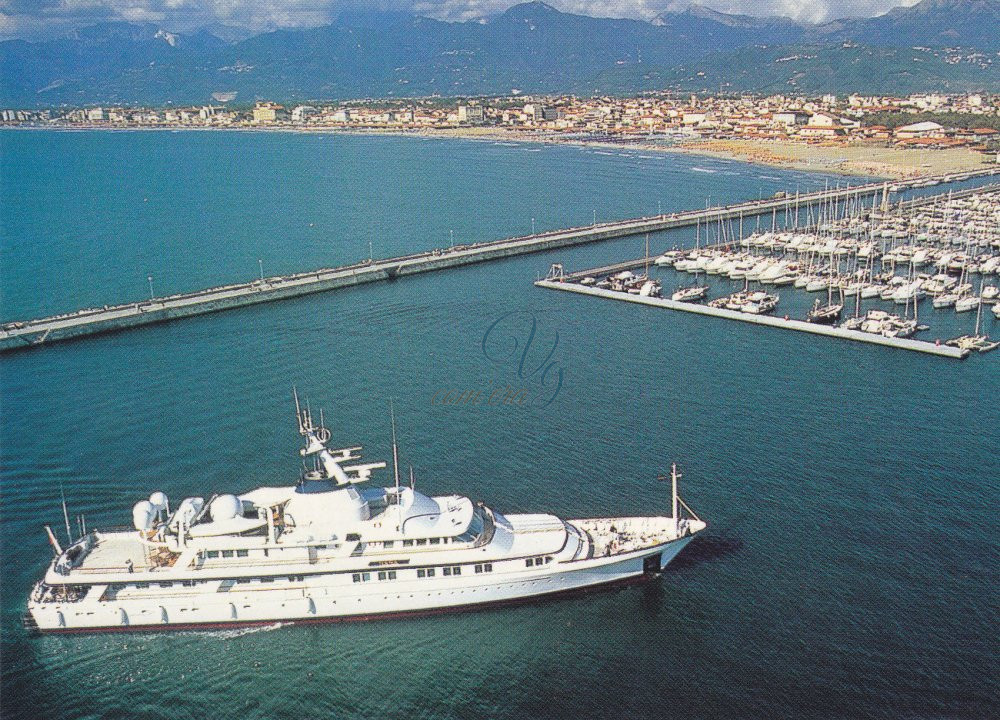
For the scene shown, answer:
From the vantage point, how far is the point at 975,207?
8088 centimetres

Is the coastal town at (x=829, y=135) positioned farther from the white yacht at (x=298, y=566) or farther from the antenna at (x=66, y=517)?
the antenna at (x=66, y=517)

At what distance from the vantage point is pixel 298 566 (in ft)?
73.6

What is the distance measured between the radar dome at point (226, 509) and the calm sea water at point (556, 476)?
326 cm

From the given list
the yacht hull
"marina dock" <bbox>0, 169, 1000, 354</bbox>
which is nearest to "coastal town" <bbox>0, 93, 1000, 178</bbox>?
"marina dock" <bbox>0, 169, 1000, 354</bbox>

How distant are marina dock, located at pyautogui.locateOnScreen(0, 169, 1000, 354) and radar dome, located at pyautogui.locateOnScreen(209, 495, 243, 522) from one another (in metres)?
29.1

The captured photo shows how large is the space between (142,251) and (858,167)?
9496cm

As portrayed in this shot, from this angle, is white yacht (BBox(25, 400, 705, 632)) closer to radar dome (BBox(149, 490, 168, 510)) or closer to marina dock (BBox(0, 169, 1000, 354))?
radar dome (BBox(149, 490, 168, 510))

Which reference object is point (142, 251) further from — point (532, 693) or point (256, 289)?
point (532, 693)

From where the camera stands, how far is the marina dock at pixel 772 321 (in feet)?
142

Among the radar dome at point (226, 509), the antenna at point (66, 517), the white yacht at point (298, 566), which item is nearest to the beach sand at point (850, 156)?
the white yacht at point (298, 566)

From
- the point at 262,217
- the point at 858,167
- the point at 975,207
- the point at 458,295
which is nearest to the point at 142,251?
the point at 262,217

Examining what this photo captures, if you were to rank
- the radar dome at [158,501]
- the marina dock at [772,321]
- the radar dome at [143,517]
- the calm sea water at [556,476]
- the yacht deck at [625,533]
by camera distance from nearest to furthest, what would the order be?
1. the calm sea water at [556,476]
2. the radar dome at [143,517]
3. the radar dome at [158,501]
4. the yacht deck at [625,533]
5. the marina dock at [772,321]

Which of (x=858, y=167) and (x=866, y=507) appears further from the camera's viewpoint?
(x=858, y=167)

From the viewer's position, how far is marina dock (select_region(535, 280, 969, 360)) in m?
43.3
